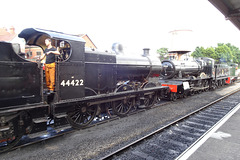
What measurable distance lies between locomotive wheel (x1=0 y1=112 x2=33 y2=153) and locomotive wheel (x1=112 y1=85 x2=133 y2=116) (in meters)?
3.37

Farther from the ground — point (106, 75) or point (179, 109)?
point (106, 75)

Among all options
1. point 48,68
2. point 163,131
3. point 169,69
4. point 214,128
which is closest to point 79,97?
point 48,68

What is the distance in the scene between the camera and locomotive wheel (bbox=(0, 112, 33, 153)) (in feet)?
13.3

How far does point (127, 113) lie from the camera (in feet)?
24.8

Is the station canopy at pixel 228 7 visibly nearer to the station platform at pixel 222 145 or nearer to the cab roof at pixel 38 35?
the station platform at pixel 222 145

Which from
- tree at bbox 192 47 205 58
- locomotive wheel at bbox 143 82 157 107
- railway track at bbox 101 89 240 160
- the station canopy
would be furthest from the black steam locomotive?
tree at bbox 192 47 205 58

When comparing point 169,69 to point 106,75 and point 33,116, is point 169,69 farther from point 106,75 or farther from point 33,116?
point 33,116

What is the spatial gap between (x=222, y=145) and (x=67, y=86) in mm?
4930

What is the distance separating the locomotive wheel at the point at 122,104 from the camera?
22.8 feet

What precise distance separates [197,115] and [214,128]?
6.23 feet

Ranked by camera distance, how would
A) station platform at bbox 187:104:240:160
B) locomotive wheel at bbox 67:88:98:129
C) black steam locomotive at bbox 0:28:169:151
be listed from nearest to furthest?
black steam locomotive at bbox 0:28:169:151, station platform at bbox 187:104:240:160, locomotive wheel at bbox 67:88:98:129

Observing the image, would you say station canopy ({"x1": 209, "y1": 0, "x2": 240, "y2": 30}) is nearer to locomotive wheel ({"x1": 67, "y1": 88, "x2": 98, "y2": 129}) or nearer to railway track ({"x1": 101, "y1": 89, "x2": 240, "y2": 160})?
railway track ({"x1": 101, "y1": 89, "x2": 240, "y2": 160})

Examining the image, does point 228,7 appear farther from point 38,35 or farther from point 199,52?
point 199,52

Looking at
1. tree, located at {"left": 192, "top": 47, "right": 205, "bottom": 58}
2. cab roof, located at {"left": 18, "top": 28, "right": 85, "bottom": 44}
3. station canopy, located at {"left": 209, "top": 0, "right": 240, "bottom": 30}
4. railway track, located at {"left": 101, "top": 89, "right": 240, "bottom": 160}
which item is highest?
tree, located at {"left": 192, "top": 47, "right": 205, "bottom": 58}
